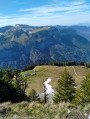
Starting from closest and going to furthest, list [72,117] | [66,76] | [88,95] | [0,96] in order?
[72,117] → [88,95] → [0,96] → [66,76]

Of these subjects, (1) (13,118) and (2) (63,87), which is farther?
(2) (63,87)

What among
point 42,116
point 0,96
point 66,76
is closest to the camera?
point 42,116

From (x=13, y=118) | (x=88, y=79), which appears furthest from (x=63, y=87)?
(x=13, y=118)

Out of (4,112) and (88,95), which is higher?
(4,112)

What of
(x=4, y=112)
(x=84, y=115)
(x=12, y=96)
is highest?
(x=84, y=115)

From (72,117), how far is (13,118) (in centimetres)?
499

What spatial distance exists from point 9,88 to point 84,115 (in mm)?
20364

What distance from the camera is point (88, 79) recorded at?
2302cm

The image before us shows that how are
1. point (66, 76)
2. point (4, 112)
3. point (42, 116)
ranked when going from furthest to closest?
point (66, 76) → point (4, 112) → point (42, 116)

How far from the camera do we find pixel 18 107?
1212cm

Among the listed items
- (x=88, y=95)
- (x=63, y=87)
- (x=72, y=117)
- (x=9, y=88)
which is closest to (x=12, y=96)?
(x=9, y=88)

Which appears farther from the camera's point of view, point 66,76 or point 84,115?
point 66,76

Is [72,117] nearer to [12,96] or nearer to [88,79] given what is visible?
[88,79]

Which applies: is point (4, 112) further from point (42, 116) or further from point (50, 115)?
point (50, 115)
